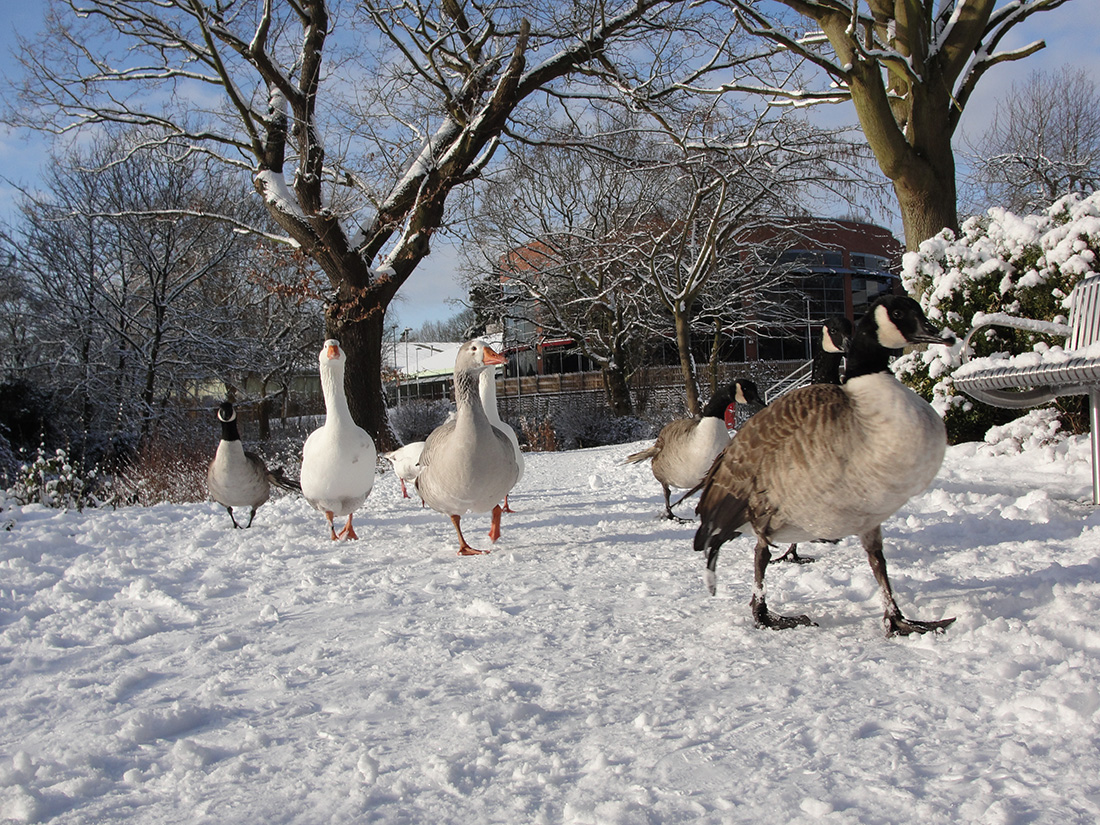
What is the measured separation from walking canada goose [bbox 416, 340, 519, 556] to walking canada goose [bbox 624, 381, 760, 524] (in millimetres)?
1489

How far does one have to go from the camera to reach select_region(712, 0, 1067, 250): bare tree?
9.88m

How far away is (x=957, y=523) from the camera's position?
4.87m

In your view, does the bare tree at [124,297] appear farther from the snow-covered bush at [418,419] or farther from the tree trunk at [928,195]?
the tree trunk at [928,195]

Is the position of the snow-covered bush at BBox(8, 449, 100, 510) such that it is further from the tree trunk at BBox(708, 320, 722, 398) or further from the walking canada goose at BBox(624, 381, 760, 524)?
the tree trunk at BBox(708, 320, 722, 398)

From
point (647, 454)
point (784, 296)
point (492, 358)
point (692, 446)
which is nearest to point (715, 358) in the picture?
point (784, 296)

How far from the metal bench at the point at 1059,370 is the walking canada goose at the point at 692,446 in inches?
76.7

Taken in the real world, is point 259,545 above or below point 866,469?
below

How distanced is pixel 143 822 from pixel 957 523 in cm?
501

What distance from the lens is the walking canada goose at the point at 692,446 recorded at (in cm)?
577

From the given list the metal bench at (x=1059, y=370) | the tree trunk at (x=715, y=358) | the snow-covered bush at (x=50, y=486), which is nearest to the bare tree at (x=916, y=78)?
the metal bench at (x=1059, y=370)

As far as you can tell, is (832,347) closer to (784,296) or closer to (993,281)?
(993,281)

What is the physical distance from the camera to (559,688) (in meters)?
2.53

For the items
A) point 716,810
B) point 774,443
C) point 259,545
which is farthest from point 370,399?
point 716,810

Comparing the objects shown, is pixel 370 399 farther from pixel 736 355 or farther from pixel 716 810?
pixel 736 355
